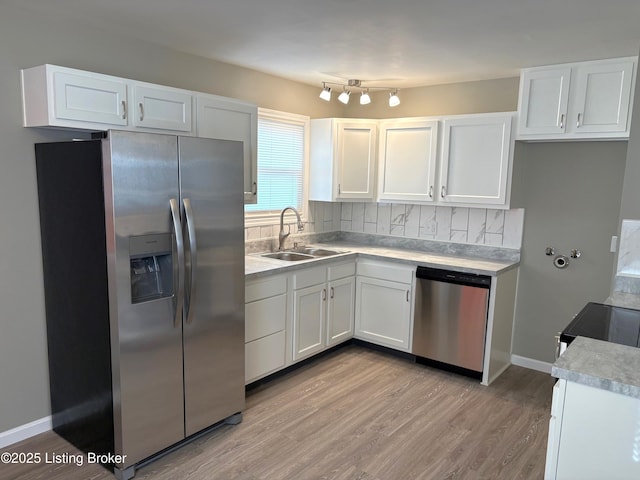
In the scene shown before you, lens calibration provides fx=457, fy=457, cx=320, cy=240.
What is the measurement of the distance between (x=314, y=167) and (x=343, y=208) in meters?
0.71

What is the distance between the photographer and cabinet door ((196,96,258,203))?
3.07 metres

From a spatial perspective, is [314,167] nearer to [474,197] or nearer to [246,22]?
[474,197]

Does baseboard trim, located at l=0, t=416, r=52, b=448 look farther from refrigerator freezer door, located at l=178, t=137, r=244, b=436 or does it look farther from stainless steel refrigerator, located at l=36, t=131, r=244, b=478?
refrigerator freezer door, located at l=178, t=137, r=244, b=436

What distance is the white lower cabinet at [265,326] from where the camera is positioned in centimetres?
320

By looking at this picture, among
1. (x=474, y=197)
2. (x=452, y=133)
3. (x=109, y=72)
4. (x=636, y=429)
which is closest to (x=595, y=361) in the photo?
(x=636, y=429)

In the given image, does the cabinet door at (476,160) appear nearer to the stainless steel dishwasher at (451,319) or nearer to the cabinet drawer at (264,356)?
the stainless steel dishwasher at (451,319)

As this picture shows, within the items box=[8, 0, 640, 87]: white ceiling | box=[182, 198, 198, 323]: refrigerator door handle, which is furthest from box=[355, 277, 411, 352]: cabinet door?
box=[182, 198, 198, 323]: refrigerator door handle

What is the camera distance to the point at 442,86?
4.14 m

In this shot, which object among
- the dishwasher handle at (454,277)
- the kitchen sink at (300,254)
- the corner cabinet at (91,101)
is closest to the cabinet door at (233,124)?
the corner cabinet at (91,101)

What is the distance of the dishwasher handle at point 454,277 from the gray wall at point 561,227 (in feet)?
1.95

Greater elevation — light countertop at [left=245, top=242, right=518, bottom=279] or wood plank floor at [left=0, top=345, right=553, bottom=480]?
light countertop at [left=245, top=242, right=518, bottom=279]

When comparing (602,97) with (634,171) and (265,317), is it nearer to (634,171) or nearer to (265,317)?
(634,171)

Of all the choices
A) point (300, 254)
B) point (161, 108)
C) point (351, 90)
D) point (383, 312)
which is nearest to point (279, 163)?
point (300, 254)

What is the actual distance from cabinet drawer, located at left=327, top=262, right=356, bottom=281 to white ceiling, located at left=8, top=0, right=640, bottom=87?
1.62 meters
